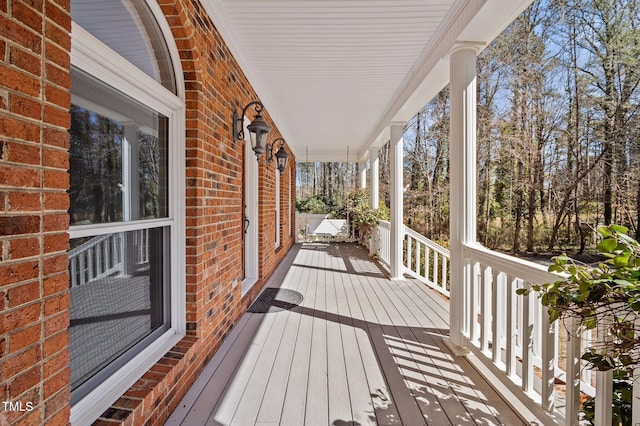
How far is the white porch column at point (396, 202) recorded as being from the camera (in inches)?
190

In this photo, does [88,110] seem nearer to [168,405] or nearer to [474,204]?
[168,405]

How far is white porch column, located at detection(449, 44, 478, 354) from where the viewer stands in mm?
2465

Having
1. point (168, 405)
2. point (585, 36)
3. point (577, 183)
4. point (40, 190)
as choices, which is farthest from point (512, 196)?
point (40, 190)

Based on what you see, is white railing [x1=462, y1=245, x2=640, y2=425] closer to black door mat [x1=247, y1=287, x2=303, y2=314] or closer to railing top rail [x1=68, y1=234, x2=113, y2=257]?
black door mat [x1=247, y1=287, x2=303, y2=314]

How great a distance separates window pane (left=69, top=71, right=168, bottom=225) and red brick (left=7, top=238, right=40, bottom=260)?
341 mm

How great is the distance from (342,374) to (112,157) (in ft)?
6.27

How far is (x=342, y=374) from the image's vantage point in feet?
7.10

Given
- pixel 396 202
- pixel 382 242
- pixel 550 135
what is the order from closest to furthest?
pixel 396 202
pixel 550 135
pixel 382 242

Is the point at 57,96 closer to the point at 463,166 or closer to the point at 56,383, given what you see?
the point at 56,383

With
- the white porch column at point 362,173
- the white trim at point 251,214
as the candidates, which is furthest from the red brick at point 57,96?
the white porch column at point 362,173

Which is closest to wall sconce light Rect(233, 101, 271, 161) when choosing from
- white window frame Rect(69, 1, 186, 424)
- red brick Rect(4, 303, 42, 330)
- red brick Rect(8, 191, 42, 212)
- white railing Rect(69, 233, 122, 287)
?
white window frame Rect(69, 1, 186, 424)

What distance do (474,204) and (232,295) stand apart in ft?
7.36

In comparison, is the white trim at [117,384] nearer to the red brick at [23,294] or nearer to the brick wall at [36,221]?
the brick wall at [36,221]

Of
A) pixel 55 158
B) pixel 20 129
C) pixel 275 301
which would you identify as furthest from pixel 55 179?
pixel 275 301
